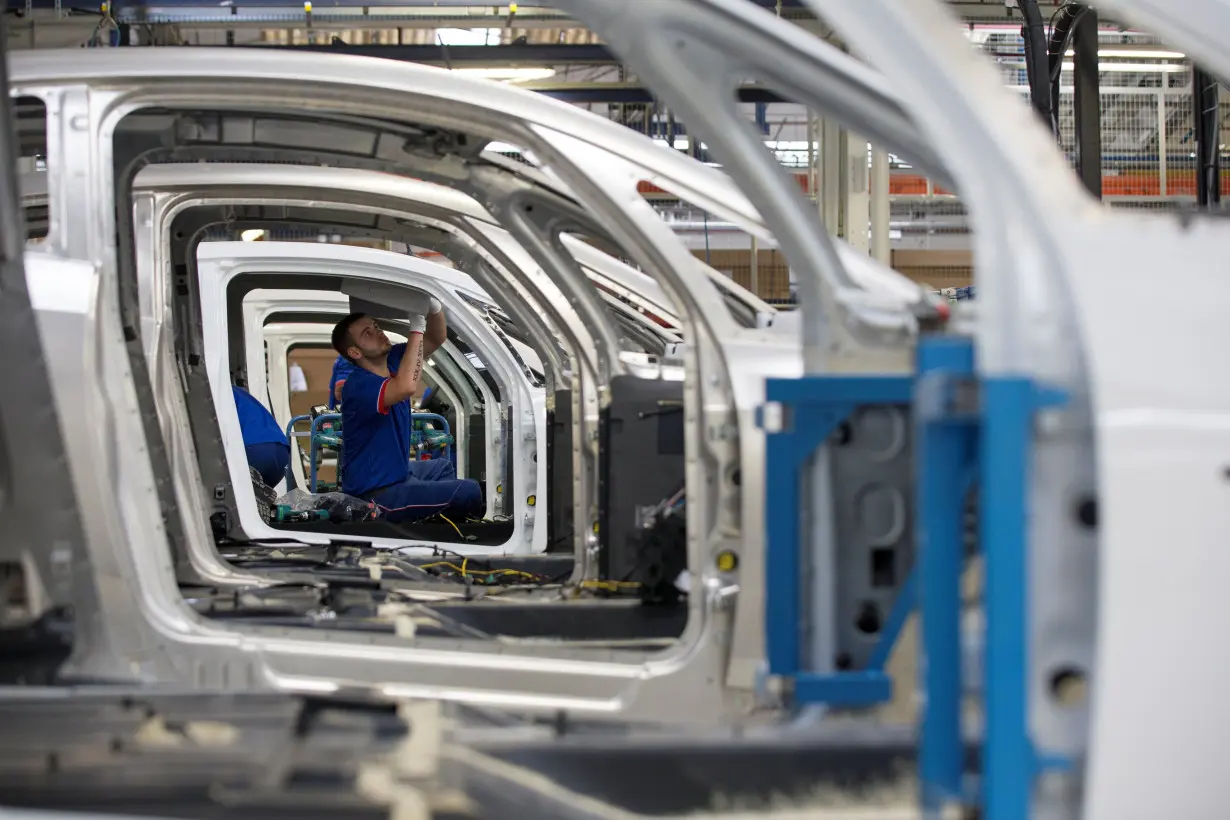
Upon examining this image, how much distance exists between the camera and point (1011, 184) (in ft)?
6.81

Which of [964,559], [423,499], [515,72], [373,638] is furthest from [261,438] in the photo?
[964,559]

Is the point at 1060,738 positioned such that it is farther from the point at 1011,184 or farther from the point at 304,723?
the point at 304,723

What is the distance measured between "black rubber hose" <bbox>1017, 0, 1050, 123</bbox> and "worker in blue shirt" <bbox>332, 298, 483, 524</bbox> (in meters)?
3.51

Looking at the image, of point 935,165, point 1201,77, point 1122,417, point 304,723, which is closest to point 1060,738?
point 1122,417

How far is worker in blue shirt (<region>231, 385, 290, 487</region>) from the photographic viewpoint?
A: 8016 mm

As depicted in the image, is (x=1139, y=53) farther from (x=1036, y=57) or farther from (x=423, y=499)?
(x=423, y=499)

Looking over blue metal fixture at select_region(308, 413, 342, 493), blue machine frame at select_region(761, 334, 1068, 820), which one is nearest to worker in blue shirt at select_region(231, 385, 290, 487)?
blue metal fixture at select_region(308, 413, 342, 493)

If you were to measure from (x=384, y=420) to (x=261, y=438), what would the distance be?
0.81 meters

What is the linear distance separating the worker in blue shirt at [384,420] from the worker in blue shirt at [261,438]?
428 millimetres

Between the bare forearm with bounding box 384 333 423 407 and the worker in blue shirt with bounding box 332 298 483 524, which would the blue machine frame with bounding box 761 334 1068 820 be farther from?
the worker in blue shirt with bounding box 332 298 483 524


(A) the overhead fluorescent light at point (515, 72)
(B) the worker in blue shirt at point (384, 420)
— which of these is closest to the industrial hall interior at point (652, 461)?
(A) the overhead fluorescent light at point (515, 72)

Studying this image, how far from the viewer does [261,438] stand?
8.21m

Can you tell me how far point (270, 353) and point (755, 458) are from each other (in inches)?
474

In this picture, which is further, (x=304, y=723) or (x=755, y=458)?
(x=755, y=458)
